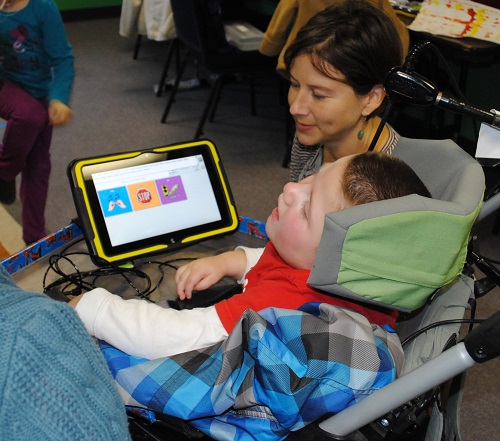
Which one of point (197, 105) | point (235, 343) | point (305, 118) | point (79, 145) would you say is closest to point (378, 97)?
point (305, 118)

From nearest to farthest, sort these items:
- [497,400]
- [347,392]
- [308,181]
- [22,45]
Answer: [347,392] < [308,181] < [497,400] < [22,45]

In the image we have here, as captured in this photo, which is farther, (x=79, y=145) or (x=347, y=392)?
(x=79, y=145)

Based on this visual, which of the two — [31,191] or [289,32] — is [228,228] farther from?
[289,32]

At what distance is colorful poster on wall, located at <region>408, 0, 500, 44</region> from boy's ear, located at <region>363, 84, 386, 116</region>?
3.38 ft

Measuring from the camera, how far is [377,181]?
976 millimetres

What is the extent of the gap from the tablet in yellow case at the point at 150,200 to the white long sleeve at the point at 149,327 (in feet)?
0.95

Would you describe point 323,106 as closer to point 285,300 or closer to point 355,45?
point 355,45

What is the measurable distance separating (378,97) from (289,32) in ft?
3.96

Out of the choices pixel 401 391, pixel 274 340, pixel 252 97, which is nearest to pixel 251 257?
pixel 274 340

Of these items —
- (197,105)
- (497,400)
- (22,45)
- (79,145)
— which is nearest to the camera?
(497,400)

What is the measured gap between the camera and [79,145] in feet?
10.8

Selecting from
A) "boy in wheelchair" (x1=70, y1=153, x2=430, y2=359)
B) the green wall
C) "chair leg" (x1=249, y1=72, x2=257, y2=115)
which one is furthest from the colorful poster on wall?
the green wall

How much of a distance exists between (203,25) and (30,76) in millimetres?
1029

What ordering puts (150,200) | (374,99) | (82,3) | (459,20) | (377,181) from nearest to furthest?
1. (377,181)
2. (150,200)
3. (374,99)
4. (459,20)
5. (82,3)
